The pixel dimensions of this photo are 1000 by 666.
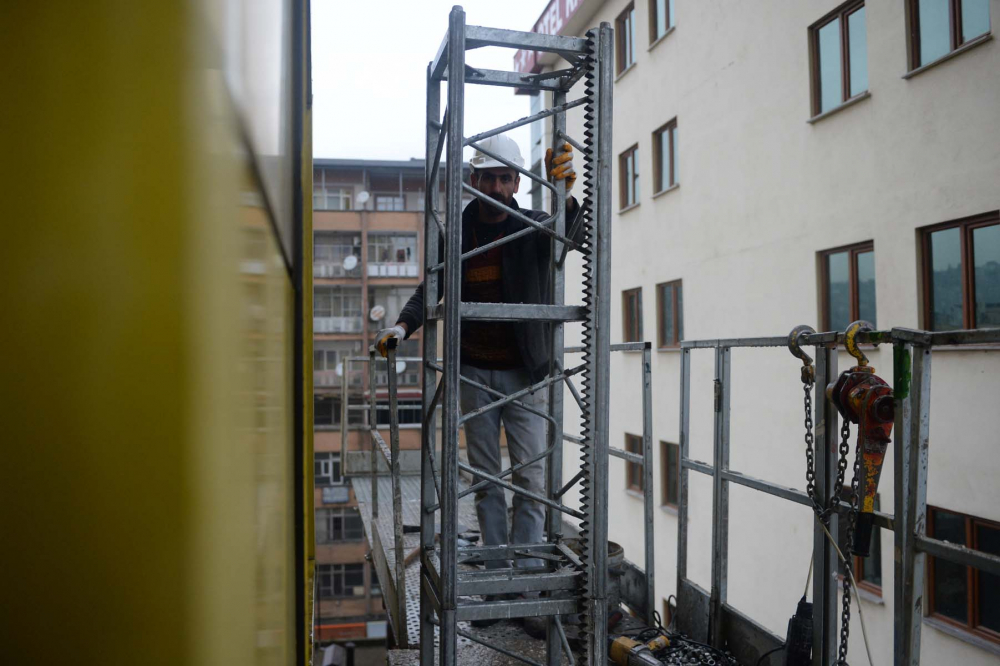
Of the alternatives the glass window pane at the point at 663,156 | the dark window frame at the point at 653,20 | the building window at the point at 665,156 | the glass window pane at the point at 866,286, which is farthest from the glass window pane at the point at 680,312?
the dark window frame at the point at 653,20

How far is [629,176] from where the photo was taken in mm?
15258

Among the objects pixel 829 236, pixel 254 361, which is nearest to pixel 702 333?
pixel 829 236

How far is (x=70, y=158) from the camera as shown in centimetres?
28

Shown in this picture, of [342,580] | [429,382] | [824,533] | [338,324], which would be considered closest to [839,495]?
[824,533]

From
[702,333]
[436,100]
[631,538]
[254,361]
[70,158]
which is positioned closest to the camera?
[70,158]

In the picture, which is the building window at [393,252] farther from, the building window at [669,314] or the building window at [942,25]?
the building window at [942,25]

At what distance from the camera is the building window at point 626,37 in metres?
14.8

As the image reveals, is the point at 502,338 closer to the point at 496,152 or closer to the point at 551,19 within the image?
the point at 496,152

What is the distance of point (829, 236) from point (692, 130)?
3.99 metres

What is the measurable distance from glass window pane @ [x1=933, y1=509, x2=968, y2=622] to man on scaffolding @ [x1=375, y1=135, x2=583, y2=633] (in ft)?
19.5

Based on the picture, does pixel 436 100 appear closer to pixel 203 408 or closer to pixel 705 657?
pixel 705 657

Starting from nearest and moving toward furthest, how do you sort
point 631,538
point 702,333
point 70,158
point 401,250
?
point 70,158, point 702,333, point 631,538, point 401,250

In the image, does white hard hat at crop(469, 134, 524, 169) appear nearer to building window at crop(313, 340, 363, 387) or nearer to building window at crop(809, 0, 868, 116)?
building window at crop(809, 0, 868, 116)

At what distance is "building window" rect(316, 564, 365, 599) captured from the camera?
31.3m
